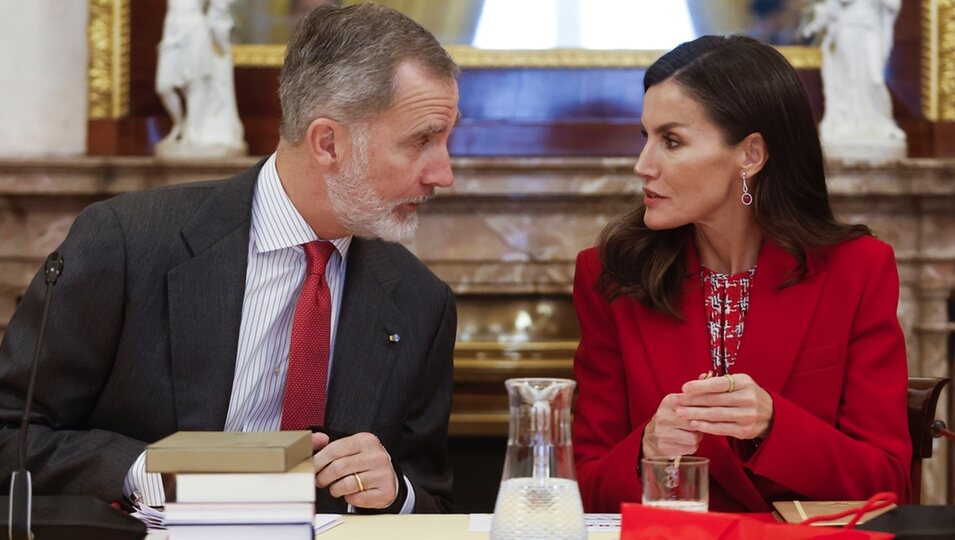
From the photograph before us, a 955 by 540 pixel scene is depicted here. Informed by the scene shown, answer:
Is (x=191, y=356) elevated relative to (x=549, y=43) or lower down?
lower down

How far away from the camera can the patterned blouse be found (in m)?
2.59

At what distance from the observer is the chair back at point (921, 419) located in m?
2.55

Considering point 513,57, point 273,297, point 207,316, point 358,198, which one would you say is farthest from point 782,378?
point 513,57

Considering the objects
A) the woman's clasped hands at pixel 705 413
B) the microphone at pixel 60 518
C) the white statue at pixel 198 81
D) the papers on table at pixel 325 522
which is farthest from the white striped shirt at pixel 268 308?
the white statue at pixel 198 81

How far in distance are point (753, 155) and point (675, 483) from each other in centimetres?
111

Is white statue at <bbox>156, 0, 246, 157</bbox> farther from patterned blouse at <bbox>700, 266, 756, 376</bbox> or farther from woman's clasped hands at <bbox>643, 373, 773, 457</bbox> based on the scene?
woman's clasped hands at <bbox>643, 373, 773, 457</bbox>

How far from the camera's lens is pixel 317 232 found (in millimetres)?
2475

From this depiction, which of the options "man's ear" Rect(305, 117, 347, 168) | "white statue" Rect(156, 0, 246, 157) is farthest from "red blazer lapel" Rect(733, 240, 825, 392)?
"white statue" Rect(156, 0, 246, 157)

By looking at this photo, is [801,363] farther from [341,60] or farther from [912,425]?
[341,60]

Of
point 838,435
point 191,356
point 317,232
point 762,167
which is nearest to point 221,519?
point 191,356

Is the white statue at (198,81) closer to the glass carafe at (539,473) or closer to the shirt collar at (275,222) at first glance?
the shirt collar at (275,222)

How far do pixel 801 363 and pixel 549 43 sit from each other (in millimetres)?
2607

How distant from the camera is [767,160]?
2.61 metres

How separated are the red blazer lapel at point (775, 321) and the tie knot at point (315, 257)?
2.84 feet
